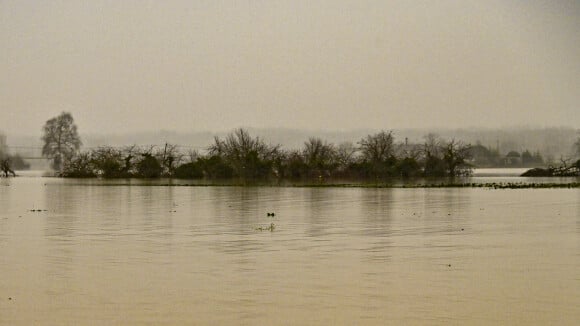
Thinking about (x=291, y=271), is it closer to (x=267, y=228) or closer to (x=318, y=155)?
(x=267, y=228)

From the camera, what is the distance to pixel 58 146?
91.1 meters

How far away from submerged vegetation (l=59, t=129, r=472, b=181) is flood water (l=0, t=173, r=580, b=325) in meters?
43.3

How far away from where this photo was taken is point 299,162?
218 feet

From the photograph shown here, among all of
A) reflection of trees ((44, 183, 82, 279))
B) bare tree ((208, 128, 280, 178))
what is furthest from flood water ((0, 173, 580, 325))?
bare tree ((208, 128, 280, 178))

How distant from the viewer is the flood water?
352 inches

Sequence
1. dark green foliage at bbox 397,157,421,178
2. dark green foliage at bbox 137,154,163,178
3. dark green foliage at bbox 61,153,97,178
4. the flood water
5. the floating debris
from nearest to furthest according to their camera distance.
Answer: the flood water < the floating debris < dark green foliage at bbox 397,157,421,178 < dark green foliage at bbox 137,154,163,178 < dark green foliage at bbox 61,153,97,178

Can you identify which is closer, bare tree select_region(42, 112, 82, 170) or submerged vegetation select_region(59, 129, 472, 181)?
submerged vegetation select_region(59, 129, 472, 181)

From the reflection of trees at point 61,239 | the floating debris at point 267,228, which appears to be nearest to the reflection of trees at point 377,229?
the floating debris at point 267,228

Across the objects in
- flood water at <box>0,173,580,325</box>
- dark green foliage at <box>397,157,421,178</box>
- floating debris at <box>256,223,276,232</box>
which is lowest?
flood water at <box>0,173,580,325</box>

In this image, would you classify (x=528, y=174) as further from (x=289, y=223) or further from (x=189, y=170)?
(x=289, y=223)

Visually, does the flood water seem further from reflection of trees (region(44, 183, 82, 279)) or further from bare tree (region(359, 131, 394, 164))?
bare tree (region(359, 131, 394, 164))

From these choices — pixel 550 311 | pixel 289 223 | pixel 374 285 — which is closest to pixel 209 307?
pixel 374 285

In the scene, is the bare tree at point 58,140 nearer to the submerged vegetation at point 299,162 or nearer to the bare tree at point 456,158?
the submerged vegetation at point 299,162

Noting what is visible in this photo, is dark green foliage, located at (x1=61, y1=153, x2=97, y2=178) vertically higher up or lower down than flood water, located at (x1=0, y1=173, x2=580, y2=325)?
higher up
